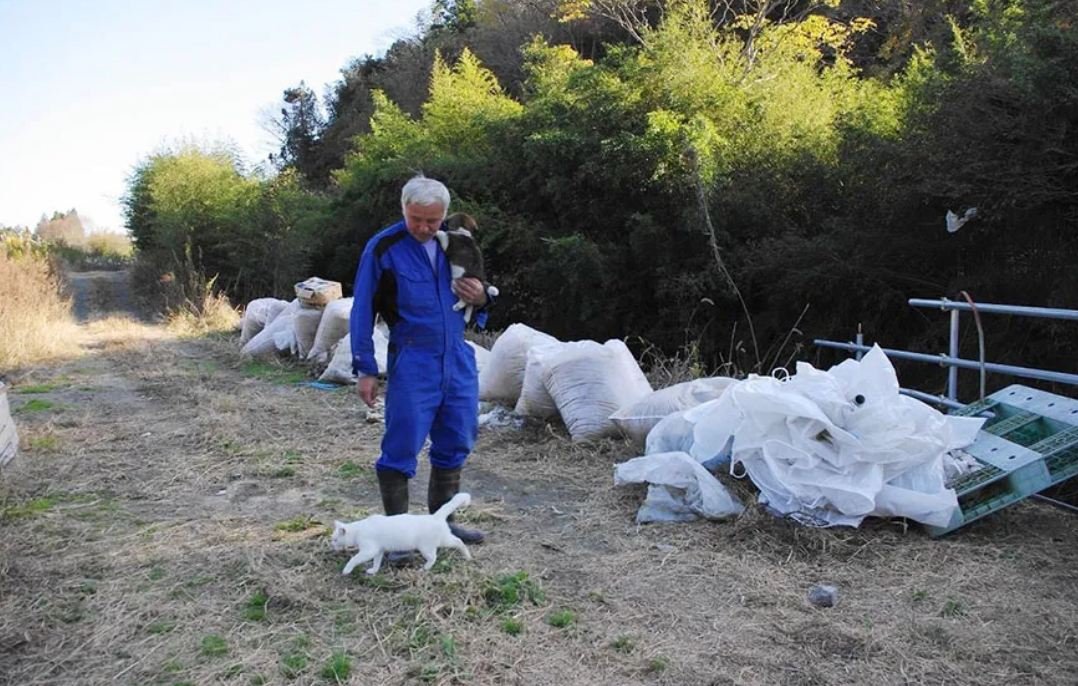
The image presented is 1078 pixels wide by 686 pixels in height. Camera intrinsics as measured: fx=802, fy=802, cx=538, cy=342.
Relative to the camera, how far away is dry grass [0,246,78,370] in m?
8.12

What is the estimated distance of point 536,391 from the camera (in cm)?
466

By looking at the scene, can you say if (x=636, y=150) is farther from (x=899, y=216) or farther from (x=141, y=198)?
(x=141, y=198)

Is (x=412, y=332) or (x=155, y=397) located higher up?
(x=412, y=332)

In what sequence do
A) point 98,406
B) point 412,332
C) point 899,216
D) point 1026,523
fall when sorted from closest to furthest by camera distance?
point 412,332 → point 1026,523 → point 98,406 → point 899,216

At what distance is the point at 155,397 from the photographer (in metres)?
6.19

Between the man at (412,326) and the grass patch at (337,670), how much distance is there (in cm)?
77

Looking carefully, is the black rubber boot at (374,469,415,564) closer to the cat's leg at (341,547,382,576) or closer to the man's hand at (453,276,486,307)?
the cat's leg at (341,547,382,576)

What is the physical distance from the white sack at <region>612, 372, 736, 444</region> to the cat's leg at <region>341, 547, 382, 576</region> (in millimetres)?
1785

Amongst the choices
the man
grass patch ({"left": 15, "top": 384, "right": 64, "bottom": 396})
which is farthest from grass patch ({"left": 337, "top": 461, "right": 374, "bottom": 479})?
grass patch ({"left": 15, "top": 384, "right": 64, "bottom": 396})

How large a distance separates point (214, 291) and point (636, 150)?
8433mm

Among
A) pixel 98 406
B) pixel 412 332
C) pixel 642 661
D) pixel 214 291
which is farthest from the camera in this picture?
pixel 214 291

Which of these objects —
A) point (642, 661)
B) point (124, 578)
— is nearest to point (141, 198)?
point (124, 578)

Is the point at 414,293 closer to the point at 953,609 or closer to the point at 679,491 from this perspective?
the point at 679,491

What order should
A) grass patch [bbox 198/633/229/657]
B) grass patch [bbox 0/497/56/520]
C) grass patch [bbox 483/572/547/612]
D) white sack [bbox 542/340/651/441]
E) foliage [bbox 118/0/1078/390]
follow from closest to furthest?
grass patch [bbox 198/633/229/657] < grass patch [bbox 483/572/547/612] < grass patch [bbox 0/497/56/520] < white sack [bbox 542/340/651/441] < foliage [bbox 118/0/1078/390]
